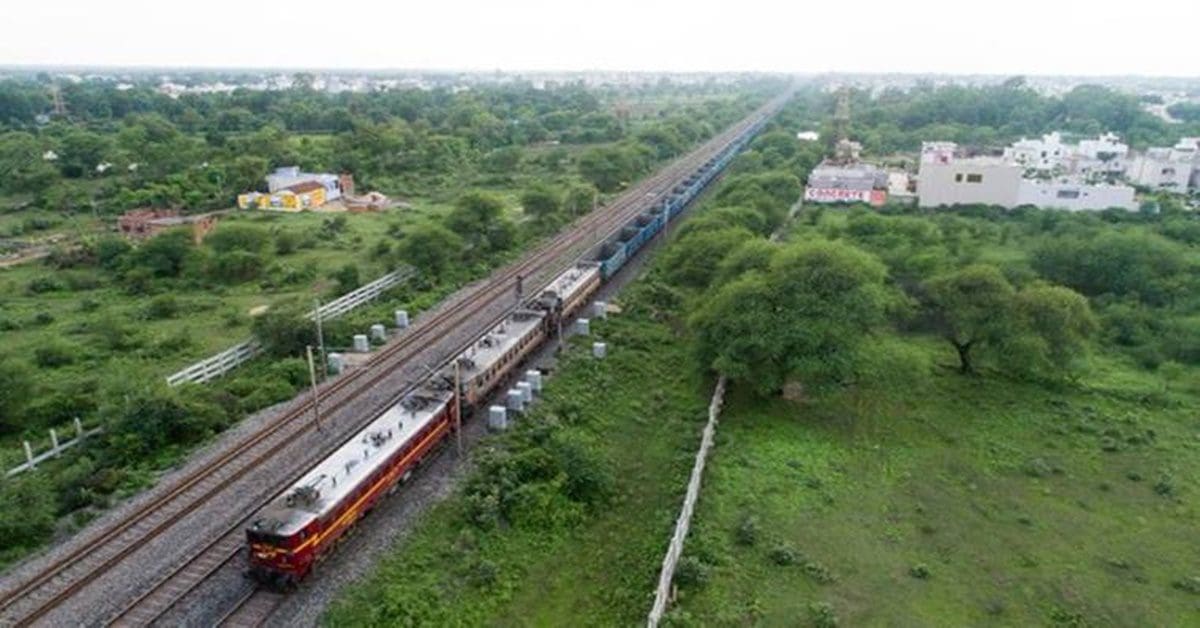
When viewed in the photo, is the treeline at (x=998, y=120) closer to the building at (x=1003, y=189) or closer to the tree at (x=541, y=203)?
the building at (x=1003, y=189)

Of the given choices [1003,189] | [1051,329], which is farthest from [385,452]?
[1003,189]

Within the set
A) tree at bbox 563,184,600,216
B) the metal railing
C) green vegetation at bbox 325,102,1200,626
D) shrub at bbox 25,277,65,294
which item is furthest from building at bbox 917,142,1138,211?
shrub at bbox 25,277,65,294

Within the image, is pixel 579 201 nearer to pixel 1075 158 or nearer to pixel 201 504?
pixel 201 504

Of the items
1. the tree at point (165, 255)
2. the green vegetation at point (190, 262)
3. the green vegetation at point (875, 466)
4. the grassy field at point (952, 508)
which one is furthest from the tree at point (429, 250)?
the grassy field at point (952, 508)

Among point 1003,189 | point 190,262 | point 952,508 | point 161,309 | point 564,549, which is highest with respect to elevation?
point 1003,189

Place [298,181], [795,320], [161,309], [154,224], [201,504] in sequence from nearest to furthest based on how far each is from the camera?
[201,504] → [795,320] → [161,309] → [154,224] → [298,181]

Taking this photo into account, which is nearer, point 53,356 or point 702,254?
point 53,356

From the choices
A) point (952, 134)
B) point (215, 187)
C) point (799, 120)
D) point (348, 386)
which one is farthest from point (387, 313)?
point (799, 120)
